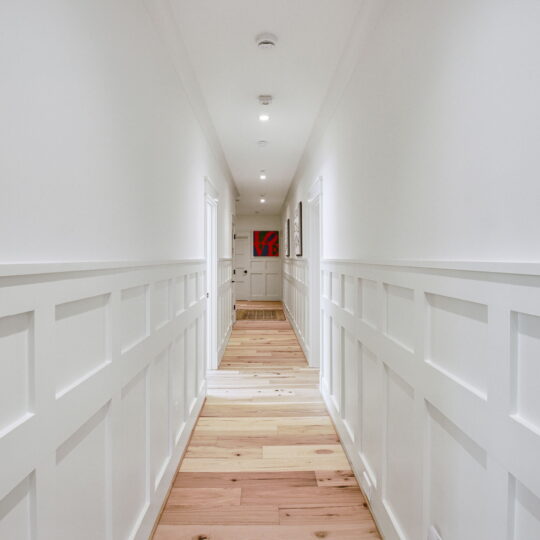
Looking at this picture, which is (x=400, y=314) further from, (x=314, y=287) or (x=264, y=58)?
(x=314, y=287)

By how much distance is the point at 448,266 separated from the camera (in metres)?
1.11

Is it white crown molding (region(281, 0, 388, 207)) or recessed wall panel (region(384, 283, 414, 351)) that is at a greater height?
white crown molding (region(281, 0, 388, 207))

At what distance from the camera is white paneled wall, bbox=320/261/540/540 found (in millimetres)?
819

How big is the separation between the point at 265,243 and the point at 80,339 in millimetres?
10100

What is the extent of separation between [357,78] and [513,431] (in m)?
1.99

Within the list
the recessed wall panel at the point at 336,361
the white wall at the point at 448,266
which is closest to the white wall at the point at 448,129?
the white wall at the point at 448,266

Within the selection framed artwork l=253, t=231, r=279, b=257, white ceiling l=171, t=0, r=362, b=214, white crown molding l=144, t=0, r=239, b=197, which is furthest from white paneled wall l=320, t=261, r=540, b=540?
framed artwork l=253, t=231, r=279, b=257

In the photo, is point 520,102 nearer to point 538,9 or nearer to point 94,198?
point 538,9

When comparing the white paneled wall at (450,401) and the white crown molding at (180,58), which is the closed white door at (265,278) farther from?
the white paneled wall at (450,401)

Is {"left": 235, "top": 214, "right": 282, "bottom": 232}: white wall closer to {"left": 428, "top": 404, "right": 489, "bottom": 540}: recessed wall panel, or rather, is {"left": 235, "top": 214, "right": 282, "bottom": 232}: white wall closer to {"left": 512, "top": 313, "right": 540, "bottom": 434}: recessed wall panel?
{"left": 428, "top": 404, "right": 489, "bottom": 540}: recessed wall panel

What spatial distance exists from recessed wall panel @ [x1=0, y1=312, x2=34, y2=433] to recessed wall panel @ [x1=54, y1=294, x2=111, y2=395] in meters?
0.11

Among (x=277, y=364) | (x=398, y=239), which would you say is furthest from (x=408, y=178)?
(x=277, y=364)

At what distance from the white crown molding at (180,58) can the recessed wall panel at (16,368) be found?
153 centimetres

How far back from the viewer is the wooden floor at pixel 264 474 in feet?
6.01
